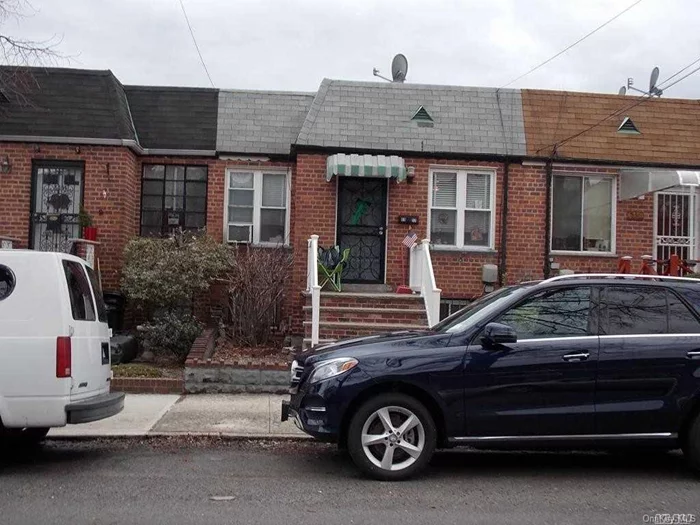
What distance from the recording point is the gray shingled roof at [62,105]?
41.5ft

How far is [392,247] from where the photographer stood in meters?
12.9

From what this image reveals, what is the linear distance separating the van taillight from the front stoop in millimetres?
4815

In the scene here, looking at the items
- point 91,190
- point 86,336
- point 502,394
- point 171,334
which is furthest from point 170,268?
point 502,394

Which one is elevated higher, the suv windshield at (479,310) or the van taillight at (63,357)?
the suv windshield at (479,310)

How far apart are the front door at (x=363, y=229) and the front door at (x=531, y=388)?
6961mm

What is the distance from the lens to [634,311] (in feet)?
20.8

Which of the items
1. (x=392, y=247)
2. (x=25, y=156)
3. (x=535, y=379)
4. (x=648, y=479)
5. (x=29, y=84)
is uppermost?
(x=29, y=84)

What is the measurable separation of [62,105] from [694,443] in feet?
36.7

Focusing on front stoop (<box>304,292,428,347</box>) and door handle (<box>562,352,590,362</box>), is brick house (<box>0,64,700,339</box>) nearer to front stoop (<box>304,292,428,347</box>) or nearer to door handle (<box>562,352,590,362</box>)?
front stoop (<box>304,292,428,347</box>)

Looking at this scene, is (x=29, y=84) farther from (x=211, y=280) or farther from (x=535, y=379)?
(x=535, y=379)

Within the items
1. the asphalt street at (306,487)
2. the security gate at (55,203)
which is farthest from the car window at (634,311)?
the security gate at (55,203)

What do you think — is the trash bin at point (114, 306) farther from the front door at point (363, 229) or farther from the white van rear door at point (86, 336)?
the white van rear door at point (86, 336)

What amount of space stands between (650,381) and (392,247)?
23.3 ft

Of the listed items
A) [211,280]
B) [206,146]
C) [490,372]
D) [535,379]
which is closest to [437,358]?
[490,372]
